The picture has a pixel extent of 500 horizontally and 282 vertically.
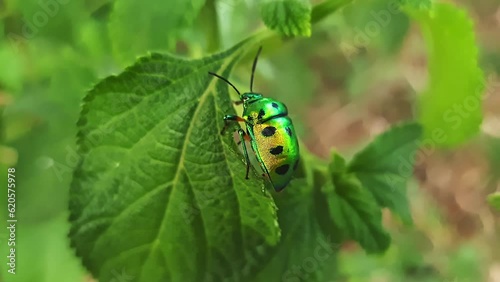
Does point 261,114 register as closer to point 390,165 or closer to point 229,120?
point 229,120

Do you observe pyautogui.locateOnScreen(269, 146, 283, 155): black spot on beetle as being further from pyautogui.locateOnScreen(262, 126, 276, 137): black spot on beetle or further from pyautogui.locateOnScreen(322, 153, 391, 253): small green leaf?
pyautogui.locateOnScreen(322, 153, 391, 253): small green leaf

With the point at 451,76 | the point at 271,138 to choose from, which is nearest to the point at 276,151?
the point at 271,138

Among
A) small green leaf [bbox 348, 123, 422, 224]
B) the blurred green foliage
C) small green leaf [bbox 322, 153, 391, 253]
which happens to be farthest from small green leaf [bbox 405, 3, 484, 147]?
small green leaf [bbox 322, 153, 391, 253]

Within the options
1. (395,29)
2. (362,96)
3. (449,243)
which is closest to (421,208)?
(449,243)

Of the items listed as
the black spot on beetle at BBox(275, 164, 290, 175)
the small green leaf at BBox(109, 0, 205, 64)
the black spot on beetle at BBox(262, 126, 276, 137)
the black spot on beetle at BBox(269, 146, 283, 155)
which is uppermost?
the small green leaf at BBox(109, 0, 205, 64)

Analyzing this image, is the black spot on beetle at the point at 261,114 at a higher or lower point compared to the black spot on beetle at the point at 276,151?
higher

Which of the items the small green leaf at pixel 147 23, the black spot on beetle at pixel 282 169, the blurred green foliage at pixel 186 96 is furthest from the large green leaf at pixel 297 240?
the small green leaf at pixel 147 23

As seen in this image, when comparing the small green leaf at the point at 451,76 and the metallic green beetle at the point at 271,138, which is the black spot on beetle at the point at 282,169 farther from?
the small green leaf at the point at 451,76
